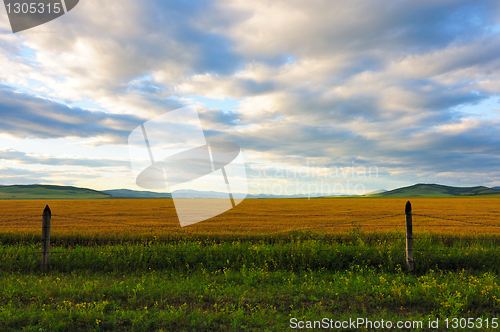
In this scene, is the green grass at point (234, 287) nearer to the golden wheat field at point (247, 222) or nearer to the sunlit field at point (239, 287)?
the sunlit field at point (239, 287)

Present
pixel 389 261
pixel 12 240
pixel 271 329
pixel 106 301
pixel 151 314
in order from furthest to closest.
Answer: pixel 12 240 → pixel 389 261 → pixel 106 301 → pixel 151 314 → pixel 271 329

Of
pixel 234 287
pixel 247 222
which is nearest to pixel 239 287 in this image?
pixel 234 287

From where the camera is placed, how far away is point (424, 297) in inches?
262

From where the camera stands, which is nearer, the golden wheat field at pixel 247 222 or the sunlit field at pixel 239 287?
the sunlit field at pixel 239 287

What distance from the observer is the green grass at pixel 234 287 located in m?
5.75

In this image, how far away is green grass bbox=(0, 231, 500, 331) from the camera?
18.9 feet

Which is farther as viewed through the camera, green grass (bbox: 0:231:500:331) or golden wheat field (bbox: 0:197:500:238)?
golden wheat field (bbox: 0:197:500:238)

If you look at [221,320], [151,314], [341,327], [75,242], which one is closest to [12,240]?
[75,242]

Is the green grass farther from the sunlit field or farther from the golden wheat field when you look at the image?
the golden wheat field

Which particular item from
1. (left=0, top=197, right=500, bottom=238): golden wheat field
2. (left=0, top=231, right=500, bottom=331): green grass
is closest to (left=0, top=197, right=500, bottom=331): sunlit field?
(left=0, top=231, right=500, bottom=331): green grass

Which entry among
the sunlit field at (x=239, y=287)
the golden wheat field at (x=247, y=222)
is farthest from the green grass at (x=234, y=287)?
the golden wheat field at (x=247, y=222)

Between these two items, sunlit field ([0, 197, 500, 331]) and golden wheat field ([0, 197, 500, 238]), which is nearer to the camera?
sunlit field ([0, 197, 500, 331])

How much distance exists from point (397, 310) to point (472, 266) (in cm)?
541

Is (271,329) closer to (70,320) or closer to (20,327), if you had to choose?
(70,320)
